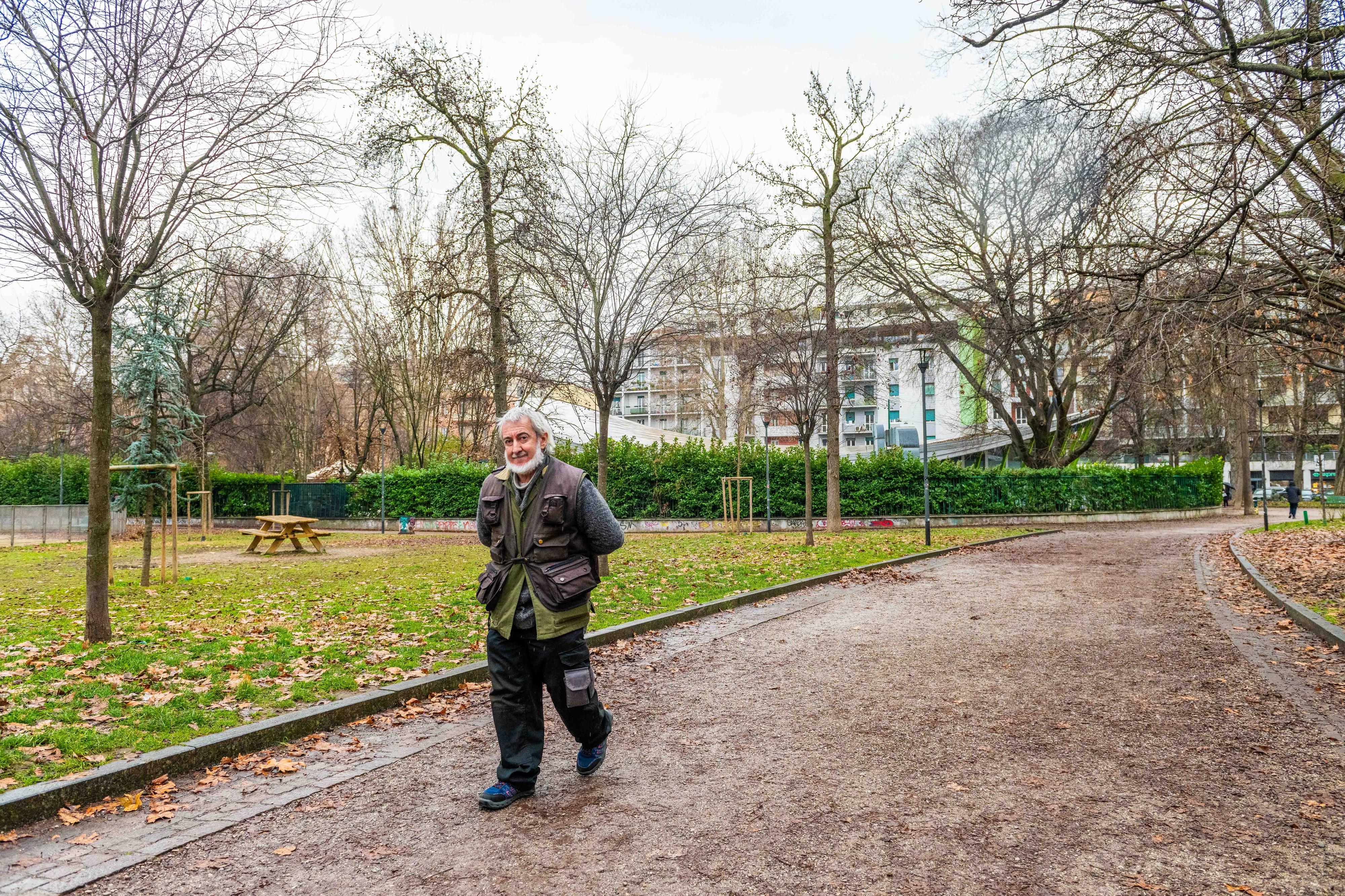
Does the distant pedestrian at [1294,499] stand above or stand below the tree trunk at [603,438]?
below

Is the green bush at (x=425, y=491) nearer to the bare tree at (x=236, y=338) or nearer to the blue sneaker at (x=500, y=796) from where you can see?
the bare tree at (x=236, y=338)

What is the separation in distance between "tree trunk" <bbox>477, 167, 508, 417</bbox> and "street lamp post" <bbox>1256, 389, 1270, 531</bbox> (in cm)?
2121

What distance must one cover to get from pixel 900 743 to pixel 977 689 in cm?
168

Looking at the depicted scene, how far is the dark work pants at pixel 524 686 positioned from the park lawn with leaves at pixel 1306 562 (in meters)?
8.21

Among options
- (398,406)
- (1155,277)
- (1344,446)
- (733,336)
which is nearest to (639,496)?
(733,336)

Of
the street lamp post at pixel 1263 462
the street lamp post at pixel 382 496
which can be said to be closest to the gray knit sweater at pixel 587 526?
the street lamp post at pixel 1263 462

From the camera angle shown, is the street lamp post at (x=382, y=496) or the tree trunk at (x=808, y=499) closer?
the tree trunk at (x=808, y=499)

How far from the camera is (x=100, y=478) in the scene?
27.0 ft

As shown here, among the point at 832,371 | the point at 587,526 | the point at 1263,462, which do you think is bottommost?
the point at 587,526

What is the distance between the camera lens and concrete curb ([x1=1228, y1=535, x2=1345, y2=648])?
823 centimetres

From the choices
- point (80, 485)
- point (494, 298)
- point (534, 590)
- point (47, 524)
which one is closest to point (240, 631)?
point (534, 590)

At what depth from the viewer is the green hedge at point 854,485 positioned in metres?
31.5

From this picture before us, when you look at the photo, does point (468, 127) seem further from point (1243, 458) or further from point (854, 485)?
point (1243, 458)

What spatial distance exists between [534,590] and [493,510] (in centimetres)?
50
